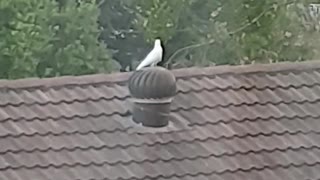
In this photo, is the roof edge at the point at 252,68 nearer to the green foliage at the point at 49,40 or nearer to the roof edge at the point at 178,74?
the roof edge at the point at 178,74

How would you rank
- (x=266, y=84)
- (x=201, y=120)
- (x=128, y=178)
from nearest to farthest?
(x=128, y=178), (x=201, y=120), (x=266, y=84)

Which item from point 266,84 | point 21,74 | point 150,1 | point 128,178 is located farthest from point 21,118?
point 266,84

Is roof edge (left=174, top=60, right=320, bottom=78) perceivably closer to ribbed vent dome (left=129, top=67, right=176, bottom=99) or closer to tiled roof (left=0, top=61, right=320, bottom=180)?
tiled roof (left=0, top=61, right=320, bottom=180)

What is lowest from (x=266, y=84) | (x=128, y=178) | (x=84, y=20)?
(x=128, y=178)

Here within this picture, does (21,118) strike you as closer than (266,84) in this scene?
Yes

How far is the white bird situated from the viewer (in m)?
1.36

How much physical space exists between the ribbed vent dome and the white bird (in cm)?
5

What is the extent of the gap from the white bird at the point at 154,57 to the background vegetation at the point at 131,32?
3 cm

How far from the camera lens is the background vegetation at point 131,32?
1.42 meters

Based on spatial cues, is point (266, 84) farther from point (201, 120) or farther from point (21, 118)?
point (21, 118)

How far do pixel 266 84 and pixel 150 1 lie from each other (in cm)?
30

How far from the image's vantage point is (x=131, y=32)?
1.45 meters

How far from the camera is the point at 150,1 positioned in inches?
56.3

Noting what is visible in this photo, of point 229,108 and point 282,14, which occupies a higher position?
point 282,14
